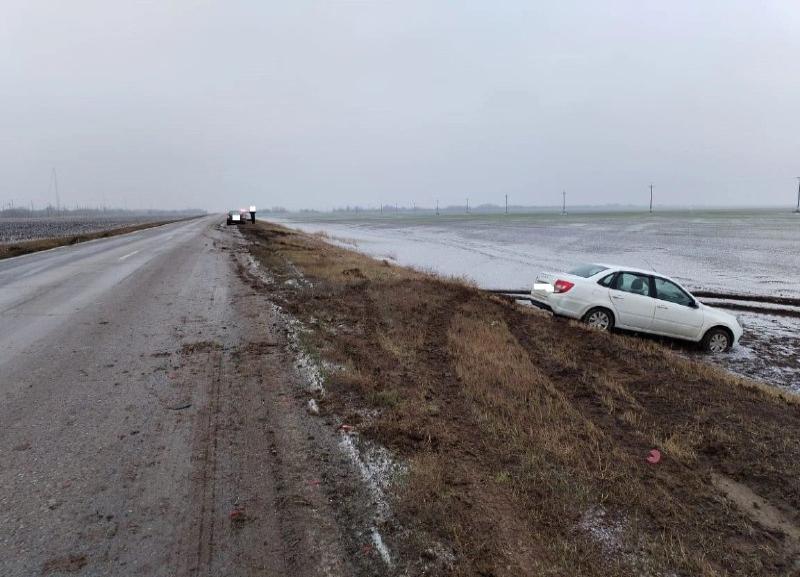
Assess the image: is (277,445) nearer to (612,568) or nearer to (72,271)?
(612,568)

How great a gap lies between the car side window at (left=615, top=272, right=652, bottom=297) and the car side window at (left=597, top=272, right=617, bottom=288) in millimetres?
137

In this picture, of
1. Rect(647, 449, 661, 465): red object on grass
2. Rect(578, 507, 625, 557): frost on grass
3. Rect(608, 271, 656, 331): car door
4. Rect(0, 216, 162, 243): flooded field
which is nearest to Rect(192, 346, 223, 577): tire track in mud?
Rect(578, 507, 625, 557): frost on grass

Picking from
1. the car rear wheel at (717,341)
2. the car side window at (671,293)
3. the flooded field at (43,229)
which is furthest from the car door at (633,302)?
the flooded field at (43,229)

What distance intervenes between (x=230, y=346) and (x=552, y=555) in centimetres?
564

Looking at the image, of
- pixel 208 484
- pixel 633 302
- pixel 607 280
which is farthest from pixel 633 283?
pixel 208 484

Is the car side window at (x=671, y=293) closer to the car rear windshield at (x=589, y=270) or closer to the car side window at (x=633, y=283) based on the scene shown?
the car side window at (x=633, y=283)

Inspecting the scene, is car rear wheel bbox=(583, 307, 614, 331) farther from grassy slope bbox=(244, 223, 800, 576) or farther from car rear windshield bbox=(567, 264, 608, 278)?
grassy slope bbox=(244, 223, 800, 576)

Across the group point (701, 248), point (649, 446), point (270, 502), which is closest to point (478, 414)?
point (649, 446)

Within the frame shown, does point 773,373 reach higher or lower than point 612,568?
lower

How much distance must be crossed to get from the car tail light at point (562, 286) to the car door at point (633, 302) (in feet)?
2.88

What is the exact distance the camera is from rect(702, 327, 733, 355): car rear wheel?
1103 centimetres

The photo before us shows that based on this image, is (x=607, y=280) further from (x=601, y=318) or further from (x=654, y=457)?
(x=654, y=457)

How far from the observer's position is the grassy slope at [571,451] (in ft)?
10.7

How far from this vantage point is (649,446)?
4879mm
